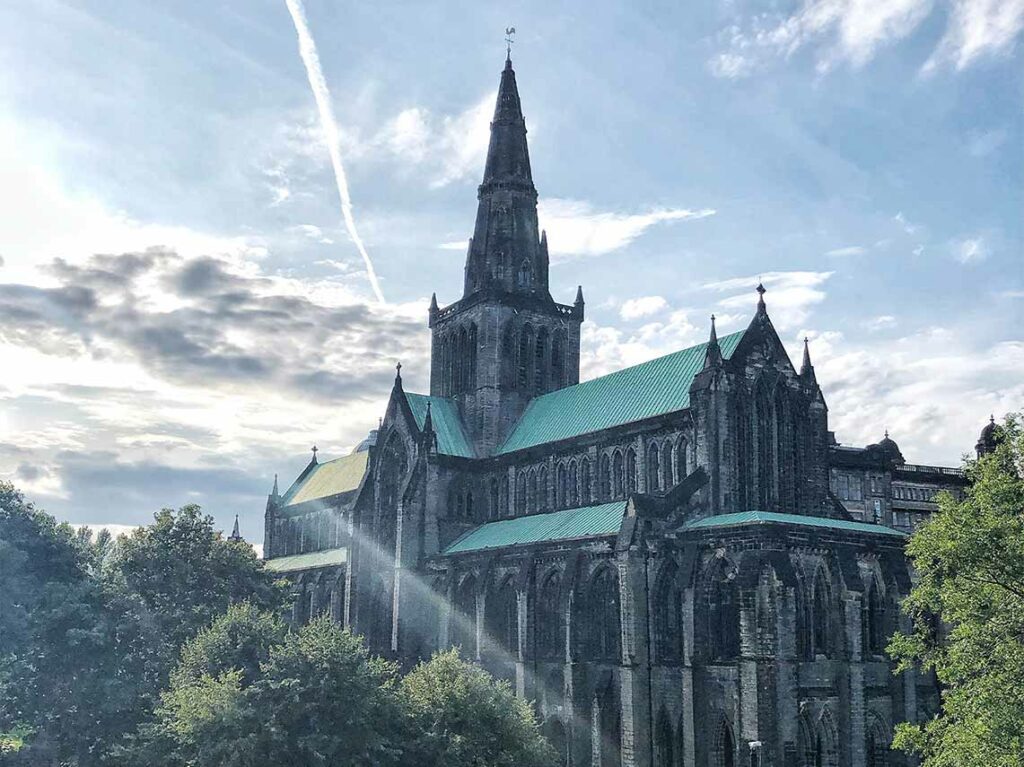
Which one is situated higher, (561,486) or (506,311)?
(506,311)

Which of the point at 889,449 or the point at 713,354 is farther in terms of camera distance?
the point at 889,449

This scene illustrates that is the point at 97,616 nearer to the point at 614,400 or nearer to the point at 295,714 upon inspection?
the point at 295,714

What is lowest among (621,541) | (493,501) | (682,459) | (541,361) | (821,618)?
(821,618)

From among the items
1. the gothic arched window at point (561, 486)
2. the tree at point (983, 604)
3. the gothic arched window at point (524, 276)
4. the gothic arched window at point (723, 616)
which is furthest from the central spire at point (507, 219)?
the tree at point (983, 604)

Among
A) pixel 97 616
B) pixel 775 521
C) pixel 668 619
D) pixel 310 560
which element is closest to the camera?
pixel 775 521

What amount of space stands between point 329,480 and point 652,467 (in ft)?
165

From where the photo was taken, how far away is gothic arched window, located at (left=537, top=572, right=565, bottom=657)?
59375 mm

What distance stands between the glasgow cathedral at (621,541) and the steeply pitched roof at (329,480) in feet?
52.7

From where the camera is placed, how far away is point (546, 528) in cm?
6372

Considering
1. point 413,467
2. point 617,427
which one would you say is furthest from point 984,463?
point 413,467

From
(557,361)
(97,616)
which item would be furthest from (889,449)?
(97,616)

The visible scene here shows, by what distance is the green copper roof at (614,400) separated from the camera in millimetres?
61719

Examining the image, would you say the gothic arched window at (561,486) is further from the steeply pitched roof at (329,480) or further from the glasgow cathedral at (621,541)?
the steeply pitched roof at (329,480)

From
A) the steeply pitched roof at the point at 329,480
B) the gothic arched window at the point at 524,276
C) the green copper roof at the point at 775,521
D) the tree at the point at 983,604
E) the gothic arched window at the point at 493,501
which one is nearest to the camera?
the tree at the point at 983,604
